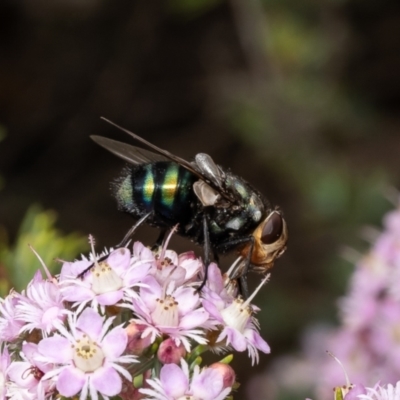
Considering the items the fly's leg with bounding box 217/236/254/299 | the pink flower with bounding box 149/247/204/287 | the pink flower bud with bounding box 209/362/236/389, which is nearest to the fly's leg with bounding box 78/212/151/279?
the pink flower with bounding box 149/247/204/287

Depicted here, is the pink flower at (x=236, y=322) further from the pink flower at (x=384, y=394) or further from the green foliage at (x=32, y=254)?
the green foliage at (x=32, y=254)

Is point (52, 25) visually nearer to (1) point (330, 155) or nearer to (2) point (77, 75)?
(2) point (77, 75)

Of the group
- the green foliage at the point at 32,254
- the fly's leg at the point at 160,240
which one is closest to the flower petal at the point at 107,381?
the fly's leg at the point at 160,240

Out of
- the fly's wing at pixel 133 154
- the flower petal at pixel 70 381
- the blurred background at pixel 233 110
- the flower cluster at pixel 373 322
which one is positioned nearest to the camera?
the flower petal at pixel 70 381

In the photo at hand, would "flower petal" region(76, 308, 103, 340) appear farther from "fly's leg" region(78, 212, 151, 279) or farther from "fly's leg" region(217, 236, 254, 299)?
"fly's leg" region(217, 236, 254, 299)

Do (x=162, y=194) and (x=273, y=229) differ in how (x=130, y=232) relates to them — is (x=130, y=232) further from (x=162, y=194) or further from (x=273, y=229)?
(x=273, y=229)

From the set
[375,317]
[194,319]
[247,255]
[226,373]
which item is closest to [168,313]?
[194,319]

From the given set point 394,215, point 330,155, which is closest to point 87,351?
point 394,215
